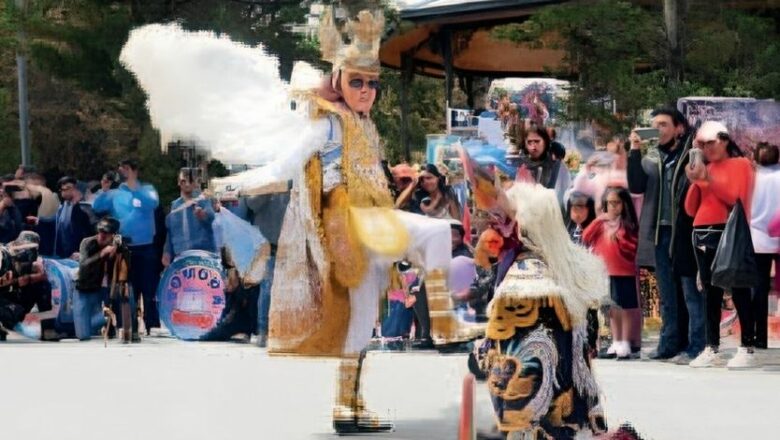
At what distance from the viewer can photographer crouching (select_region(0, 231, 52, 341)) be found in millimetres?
15422

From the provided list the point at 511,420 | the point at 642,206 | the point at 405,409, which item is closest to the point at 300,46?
the point at 642,206

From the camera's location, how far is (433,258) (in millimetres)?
8680

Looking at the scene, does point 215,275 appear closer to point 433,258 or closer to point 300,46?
point 300,46

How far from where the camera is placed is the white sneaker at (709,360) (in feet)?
38.1

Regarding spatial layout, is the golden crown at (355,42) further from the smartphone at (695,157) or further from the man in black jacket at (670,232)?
the man in black jacket at (670,232)

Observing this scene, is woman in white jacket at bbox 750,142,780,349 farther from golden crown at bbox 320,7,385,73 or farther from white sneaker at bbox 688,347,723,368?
golden crown at bbox 320,7,385,73

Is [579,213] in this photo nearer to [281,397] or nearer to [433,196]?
[433,196]

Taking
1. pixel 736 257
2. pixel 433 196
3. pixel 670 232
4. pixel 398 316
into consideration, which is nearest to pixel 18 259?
pixel 398 316

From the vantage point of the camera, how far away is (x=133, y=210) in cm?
1580

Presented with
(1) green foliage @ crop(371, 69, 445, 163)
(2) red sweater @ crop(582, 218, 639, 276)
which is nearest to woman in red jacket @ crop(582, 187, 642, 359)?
(2) red sweater @ crop(582, 218, 639, 276)

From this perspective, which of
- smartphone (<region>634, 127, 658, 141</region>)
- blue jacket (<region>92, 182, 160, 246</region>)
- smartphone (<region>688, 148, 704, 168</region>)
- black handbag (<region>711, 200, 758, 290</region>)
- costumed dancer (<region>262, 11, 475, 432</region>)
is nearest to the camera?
costumed dancer (<region>262, 11, 475, 432</region>)

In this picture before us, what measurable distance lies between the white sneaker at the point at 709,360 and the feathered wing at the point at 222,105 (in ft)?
13.7

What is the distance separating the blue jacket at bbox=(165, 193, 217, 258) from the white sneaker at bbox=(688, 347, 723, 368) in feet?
17.9

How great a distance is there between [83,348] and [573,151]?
5.05 m
